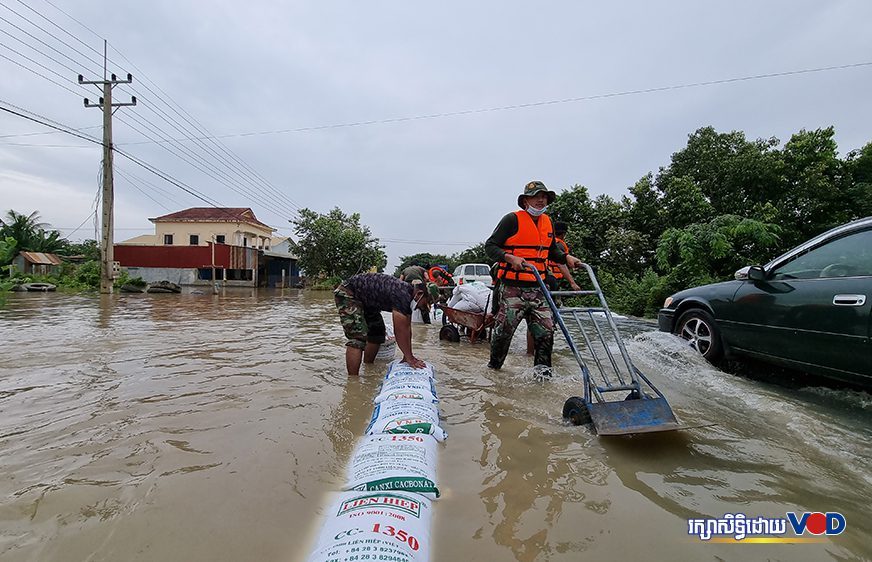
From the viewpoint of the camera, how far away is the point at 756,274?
378 cm

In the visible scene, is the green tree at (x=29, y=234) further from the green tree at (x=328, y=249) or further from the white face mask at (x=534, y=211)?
the white face mask at (x=534, y=211)

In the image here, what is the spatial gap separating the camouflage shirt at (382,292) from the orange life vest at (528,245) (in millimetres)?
1001

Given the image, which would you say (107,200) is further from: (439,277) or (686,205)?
(686,205)

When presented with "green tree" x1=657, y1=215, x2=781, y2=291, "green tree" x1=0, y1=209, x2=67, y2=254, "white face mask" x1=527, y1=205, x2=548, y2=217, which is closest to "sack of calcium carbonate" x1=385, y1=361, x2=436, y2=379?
"white face mask" x1=527, y1=205, x2=548, y2=217

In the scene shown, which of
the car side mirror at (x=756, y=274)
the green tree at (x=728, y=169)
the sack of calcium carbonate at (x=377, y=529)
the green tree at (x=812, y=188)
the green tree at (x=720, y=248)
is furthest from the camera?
the green tree at (x=728, y=169)

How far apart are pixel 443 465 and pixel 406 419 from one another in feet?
1.06

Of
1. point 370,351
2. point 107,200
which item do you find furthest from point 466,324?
point 107,200

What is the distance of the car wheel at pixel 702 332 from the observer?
4.28 meters

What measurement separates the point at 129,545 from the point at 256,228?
122ft

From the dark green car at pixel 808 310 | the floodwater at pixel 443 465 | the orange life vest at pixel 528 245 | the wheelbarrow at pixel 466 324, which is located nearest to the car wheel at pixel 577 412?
the floodwater at pixel 443 465

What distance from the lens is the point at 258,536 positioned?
169 centimetres

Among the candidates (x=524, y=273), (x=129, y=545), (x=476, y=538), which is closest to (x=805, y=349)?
(x=524, y=273)

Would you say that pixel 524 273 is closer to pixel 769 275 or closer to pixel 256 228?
pixel 769 275

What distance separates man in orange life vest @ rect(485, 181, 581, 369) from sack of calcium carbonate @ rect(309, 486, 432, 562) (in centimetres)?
255
